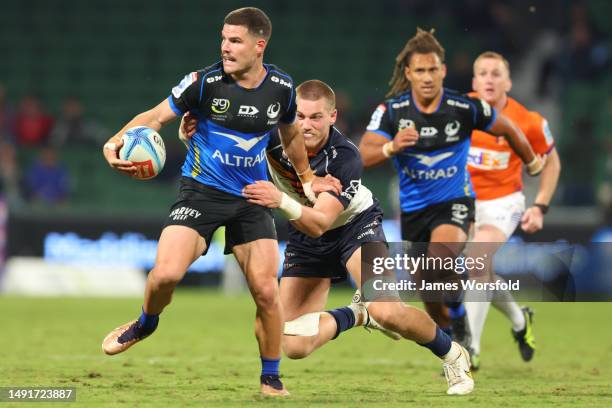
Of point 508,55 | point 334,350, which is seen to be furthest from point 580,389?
point 508,55

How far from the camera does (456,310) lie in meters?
8.91

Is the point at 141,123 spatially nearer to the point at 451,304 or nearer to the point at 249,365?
the point at 249,365

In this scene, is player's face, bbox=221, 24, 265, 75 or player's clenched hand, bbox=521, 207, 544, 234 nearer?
player's face, bbox=221, 24, 265, 75

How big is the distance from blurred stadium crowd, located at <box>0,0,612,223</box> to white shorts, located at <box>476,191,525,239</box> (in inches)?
317

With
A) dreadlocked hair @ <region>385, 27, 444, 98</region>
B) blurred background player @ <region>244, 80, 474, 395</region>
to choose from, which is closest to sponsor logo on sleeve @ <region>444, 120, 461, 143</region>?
dreadlocked hair @ <region>385, 27, 444, 98</region>

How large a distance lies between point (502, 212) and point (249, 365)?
255 centimetres

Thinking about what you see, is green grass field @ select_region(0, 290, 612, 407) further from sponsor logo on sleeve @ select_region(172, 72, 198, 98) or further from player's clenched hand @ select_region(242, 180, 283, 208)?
sponsor logo on sleeve @ select_region(172, 72, 198, 98)

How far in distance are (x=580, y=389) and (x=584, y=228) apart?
31.4ft

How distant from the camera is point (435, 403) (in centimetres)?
690

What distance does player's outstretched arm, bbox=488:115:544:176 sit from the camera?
8867 millimetres

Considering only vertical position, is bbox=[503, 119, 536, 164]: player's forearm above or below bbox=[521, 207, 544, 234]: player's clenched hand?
above

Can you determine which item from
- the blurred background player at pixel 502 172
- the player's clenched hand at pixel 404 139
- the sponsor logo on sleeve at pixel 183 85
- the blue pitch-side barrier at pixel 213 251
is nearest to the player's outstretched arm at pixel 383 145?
the player's clenched hand at pixel 404 139

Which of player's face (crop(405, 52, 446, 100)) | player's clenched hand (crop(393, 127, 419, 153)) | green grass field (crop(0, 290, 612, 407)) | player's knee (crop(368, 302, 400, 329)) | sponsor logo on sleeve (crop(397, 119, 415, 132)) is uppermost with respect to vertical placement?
player's face (crop(405, 52, 446, 100))

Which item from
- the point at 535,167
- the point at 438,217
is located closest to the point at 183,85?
the point at 438,217
